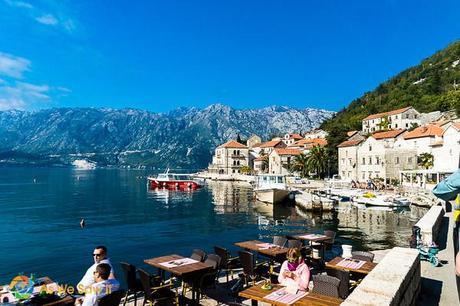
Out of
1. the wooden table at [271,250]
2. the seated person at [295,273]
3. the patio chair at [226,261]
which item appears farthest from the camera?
the wooden table at [271,250]

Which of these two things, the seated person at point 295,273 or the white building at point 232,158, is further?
the white building at point 232,158

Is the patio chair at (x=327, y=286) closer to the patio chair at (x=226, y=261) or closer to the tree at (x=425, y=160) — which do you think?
the patio chair at (x=226, y=261)

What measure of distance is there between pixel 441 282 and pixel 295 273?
16.9ft

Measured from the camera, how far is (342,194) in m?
54.3

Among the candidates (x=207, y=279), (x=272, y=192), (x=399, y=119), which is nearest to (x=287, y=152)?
(x=399, y=119)

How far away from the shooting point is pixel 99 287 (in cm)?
646

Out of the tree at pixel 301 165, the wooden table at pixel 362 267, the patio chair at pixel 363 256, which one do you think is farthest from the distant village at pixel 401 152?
the wooden table at pixel 362 267

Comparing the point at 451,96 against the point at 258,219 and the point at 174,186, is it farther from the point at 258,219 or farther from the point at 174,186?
the point at 258,219

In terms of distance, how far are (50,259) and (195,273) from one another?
16.2 meters

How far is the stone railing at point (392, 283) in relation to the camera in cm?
507

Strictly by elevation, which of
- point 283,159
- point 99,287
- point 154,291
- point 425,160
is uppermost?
point 283,159

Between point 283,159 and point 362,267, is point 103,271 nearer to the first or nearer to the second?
point 362,267

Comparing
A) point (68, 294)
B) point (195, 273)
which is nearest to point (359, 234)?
point (195, 273)

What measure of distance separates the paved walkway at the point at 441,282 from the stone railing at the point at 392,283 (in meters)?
0.52
